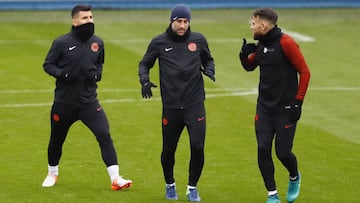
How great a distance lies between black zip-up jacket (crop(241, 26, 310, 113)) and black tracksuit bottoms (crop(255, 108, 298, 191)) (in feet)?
0.38

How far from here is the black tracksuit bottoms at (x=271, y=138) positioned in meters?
14.1

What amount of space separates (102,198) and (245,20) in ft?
70.2

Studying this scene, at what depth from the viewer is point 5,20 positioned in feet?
114

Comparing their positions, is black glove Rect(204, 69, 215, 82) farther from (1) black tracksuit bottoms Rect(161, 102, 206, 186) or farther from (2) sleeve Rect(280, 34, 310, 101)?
(2) sleeve Rect(280, 34, 310, 101)

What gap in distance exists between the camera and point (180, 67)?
14.3 m

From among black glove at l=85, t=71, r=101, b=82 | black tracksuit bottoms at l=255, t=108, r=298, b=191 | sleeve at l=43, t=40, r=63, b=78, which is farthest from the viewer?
black glove at l=85, t=71, r=101, b=82

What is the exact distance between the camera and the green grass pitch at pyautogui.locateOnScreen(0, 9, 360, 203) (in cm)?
1571

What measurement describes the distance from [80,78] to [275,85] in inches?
109

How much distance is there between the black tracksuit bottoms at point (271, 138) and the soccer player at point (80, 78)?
2.06m

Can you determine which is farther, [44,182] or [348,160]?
[348,160]

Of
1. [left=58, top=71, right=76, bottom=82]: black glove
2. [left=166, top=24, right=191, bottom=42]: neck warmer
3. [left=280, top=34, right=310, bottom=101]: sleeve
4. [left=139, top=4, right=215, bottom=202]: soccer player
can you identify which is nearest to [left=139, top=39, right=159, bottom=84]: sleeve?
[left=139, top=4, right=215, bottom=202]: soccer player

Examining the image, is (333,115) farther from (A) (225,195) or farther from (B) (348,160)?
(A) (225,195)

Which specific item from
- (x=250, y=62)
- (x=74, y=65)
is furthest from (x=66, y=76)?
(x=250, y=62)

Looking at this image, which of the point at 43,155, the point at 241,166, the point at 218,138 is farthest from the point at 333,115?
the point at 43,155
